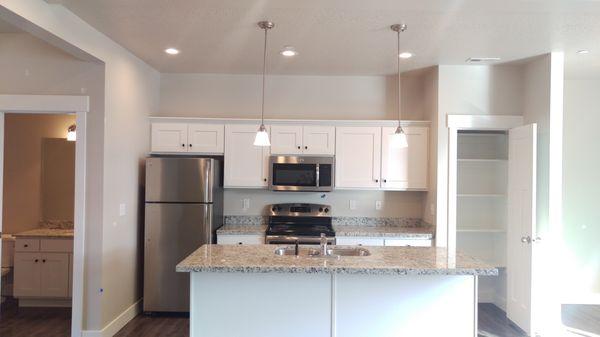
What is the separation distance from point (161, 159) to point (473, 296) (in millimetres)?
3058

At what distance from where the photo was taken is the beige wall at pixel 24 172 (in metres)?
4.55

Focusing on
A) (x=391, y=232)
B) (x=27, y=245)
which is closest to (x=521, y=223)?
(x=391, y=232)

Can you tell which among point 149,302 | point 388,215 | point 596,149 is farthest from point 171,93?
point 596,149

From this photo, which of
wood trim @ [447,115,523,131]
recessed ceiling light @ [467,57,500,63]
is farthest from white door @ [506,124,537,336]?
recessed ceiling light @ [467,57,500,63]

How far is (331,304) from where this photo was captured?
233cm

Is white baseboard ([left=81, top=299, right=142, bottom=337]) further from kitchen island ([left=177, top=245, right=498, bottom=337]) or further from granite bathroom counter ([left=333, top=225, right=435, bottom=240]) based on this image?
granite bathroom counter ([left=333, top=225, right=435, bottom=240])

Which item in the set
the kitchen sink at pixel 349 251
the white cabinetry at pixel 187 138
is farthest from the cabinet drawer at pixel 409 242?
the white cabinetry at pixel 187 138

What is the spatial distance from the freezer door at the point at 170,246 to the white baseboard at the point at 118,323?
143 mm

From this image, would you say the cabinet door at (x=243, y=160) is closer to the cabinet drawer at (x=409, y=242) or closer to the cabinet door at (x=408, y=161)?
the cabinet door at (x=408, y=161)

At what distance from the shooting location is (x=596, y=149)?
14.5 feet

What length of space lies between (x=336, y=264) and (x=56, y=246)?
10.9 feet

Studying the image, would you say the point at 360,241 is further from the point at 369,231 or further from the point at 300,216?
the point at 300,216

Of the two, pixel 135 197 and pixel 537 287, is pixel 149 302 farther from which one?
pixel 537 287

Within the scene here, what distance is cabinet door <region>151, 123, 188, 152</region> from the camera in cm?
418
